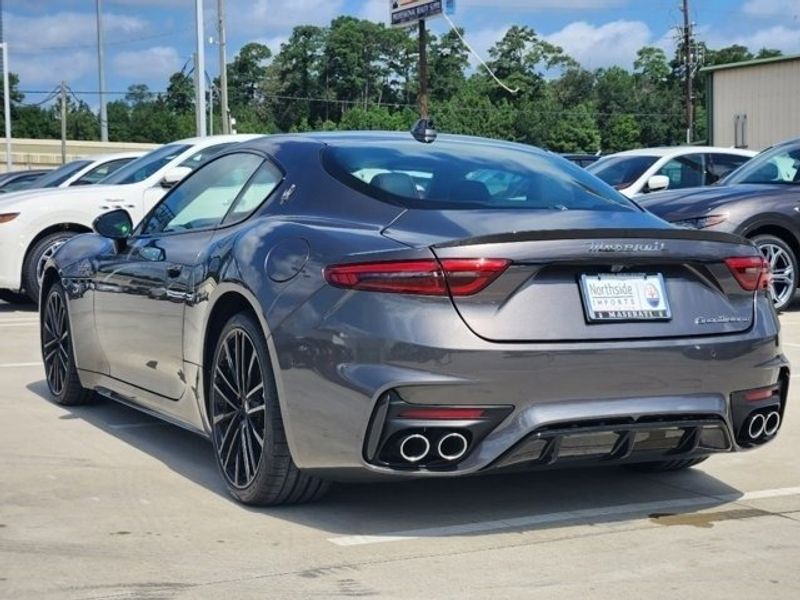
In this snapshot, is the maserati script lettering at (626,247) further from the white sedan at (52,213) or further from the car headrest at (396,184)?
the white sedan at (52,213)

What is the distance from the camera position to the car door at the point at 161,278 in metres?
5.54

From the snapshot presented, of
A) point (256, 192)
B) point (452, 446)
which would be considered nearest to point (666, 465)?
point (452, 446)

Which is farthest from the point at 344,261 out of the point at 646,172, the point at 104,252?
the point at 646,172

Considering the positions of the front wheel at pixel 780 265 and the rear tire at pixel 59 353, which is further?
the front wheel at pixel 780 265

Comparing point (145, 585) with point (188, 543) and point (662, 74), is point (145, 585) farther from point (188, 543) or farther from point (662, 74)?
point (662, 74)

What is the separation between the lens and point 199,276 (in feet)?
17.4

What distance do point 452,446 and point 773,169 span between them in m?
8.65

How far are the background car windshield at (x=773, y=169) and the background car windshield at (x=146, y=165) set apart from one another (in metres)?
5.57

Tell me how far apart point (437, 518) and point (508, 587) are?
893 mm

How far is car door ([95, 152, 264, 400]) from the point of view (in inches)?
218

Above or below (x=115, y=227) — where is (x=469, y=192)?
above

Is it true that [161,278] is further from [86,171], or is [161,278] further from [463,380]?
[86,171]

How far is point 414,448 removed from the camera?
14.1 ft

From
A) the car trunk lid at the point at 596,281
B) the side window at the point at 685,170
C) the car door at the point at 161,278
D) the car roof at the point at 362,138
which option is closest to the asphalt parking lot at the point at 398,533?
the car door at the point at 161,278
